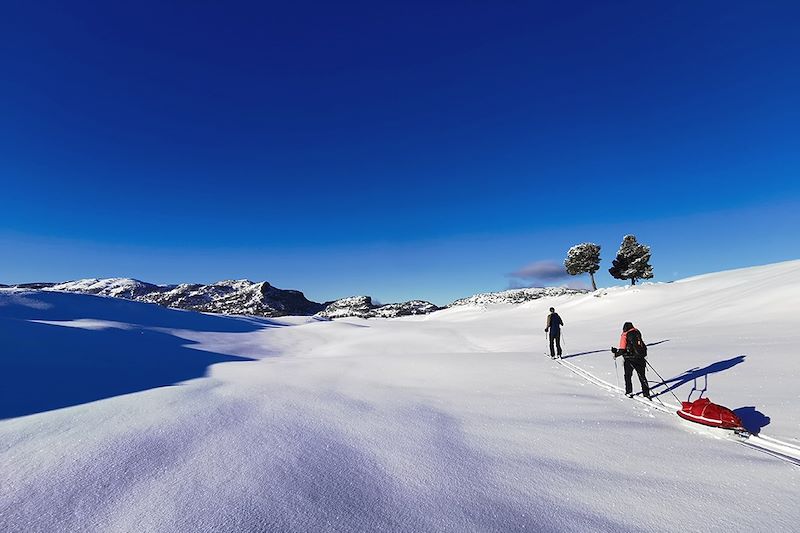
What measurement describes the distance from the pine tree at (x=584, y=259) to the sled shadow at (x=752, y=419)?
5653 centimetres

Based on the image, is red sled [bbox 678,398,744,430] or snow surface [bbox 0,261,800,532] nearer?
snow surface [bbox 0,261,800,532]

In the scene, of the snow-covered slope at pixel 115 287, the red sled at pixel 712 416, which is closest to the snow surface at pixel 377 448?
the red sled at pixel 712 416

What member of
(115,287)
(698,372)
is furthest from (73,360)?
(115,287)

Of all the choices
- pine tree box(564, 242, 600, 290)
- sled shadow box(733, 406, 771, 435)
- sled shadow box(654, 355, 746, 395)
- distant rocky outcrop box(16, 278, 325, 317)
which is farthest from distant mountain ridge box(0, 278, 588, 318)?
sled shadow box(733, 406, 771, 435)

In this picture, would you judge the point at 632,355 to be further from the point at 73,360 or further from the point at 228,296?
the point at 228,296

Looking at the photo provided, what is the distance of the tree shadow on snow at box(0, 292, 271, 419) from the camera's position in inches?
280

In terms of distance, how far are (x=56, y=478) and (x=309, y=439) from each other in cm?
264

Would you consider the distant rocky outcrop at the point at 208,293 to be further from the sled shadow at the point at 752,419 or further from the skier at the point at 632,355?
the sled shadow at the point at 752,419

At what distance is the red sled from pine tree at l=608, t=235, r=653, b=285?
184 feet

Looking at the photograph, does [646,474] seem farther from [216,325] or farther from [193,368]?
[216,325]

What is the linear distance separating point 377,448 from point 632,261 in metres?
60.7

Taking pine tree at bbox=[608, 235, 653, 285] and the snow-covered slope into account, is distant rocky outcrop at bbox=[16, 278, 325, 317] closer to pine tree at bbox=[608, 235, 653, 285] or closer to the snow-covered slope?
the snow-covered slope

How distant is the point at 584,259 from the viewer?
192 ft

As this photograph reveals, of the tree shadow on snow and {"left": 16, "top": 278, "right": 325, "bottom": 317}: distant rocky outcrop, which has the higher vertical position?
{"left": 16, "top": 278, "right": 325, "bottom": 317}: distant rocky outcrop
